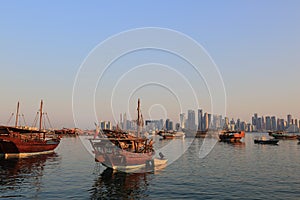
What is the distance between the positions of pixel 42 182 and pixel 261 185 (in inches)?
1204

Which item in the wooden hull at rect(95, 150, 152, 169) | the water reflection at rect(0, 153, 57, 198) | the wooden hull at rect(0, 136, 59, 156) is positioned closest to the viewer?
the water reflection at rect(0, 153, 57, 198)

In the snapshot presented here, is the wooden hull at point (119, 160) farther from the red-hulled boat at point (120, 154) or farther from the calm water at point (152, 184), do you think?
the calm water at point (152, 184)

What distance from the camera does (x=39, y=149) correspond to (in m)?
76.2

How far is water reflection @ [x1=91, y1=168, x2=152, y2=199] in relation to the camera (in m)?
30.3

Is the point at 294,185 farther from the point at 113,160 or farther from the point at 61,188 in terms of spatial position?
the point at 61,188

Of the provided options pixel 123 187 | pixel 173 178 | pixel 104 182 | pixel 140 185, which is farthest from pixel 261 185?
pixel 104 182

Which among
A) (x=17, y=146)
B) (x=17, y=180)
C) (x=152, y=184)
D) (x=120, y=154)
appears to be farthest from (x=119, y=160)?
(x=17, y=146)

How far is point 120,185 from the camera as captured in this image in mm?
35188

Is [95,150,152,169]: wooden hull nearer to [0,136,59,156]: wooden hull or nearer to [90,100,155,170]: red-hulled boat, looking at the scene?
[90,100,155,170]: red-hulled boat

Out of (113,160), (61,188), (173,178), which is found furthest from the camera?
(113,160)

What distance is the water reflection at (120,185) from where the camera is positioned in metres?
30.3

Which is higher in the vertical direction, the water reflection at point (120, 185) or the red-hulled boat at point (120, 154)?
the red-hulled boat at point (120, 154)

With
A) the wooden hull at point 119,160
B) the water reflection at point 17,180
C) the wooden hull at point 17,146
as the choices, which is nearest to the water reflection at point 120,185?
the wooden hull at point 119,160

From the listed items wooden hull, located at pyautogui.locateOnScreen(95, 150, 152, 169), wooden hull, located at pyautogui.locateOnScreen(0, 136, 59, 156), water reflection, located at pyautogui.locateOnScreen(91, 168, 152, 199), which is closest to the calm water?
water reflection, located at pyautogui.locateOnScreen(91, 168, 152, 199)
